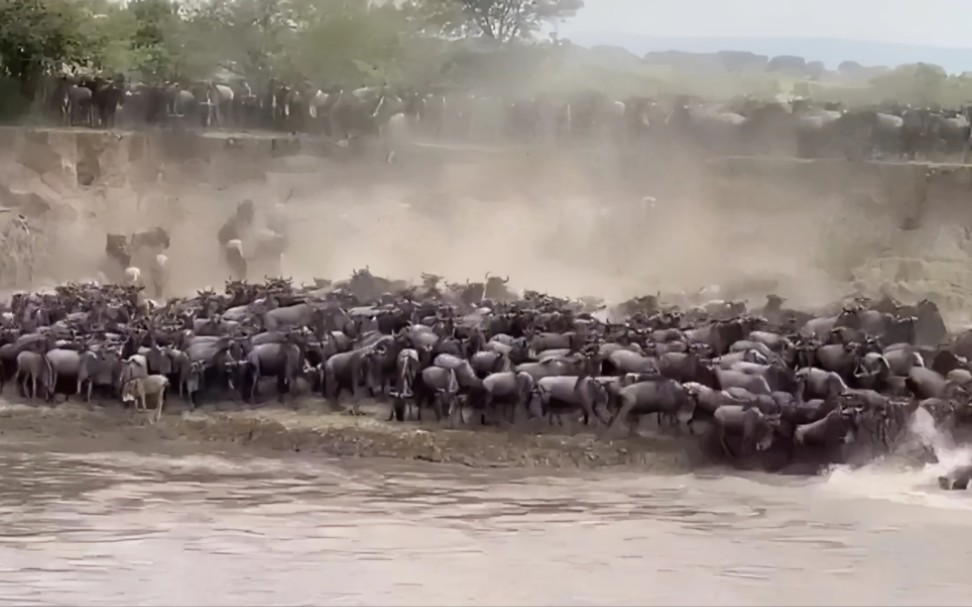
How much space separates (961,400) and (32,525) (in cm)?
262

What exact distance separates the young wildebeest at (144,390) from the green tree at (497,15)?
1413 mm

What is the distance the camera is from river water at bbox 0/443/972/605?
2.73m

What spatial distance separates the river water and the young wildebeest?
0.27 m

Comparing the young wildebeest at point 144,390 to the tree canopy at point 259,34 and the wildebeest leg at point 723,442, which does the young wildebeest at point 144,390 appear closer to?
the tree canopy at point 259,34

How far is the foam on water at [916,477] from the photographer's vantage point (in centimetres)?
295

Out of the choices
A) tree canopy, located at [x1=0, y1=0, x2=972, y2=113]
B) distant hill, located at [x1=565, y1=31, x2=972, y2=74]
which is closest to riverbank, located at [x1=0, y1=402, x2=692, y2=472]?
tree canopy, located at [x1=0, y1=0, x2=972, y2=113]

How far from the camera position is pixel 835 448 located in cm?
304

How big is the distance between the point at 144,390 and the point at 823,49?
2.31m

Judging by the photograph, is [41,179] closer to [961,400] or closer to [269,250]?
[269,250]

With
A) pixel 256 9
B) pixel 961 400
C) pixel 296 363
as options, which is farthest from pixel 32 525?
pixel 961 400

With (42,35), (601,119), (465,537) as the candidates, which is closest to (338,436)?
(465,537)

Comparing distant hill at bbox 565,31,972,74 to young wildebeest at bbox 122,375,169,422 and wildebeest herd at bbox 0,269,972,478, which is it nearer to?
wildebeest herd at bbox 0,269,972,478

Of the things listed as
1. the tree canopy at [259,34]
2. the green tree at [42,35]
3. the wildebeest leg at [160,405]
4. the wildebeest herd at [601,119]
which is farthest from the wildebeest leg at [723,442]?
the green tree at [42,35]

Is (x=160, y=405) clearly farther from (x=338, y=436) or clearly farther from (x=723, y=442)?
(x=723, y=442)
